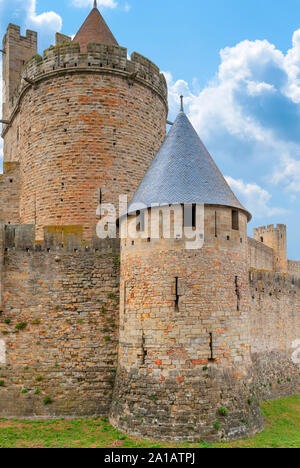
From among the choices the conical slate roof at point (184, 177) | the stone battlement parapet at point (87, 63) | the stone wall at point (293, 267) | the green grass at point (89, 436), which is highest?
the stone battlement parapet at point (87, 63)

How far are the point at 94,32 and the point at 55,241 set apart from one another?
30.3 ft

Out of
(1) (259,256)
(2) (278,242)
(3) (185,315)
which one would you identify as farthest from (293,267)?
(3) (185,315)

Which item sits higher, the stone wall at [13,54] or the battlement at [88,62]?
Answer: the stone wall at [13,54]

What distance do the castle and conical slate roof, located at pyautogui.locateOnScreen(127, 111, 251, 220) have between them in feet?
0.14

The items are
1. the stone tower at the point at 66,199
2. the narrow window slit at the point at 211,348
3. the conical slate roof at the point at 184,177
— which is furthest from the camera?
the stone tower at the point at 66,199

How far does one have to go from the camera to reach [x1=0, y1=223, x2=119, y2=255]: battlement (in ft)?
41.9

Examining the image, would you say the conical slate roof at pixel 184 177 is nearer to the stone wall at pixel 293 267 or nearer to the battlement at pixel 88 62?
the battlement at pixel 88 62

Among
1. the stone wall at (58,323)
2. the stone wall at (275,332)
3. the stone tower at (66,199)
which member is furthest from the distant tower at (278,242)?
the stone wall at (58,323)

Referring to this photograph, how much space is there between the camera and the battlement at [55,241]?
1276cm

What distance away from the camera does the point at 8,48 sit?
20.5 meters

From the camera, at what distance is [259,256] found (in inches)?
1142

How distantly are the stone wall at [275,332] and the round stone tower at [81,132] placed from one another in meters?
6.18
